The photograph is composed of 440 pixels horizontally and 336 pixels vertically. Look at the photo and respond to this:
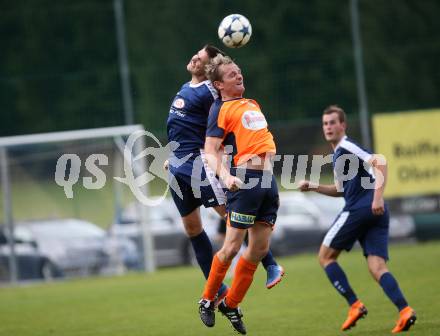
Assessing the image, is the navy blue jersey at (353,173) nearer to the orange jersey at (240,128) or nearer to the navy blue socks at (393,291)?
the navy blue socks at (393,291)

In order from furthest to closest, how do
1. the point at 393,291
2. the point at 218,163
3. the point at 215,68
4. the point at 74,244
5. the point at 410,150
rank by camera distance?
the point at 410,150
the point at 74,244
the point at 393,291
the point at 215,68
the point at 218,163

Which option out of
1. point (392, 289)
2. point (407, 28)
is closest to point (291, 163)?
point (407, 28)

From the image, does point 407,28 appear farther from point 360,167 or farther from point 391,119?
point 360,167

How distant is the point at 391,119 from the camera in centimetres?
1875

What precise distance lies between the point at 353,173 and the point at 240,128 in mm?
1490

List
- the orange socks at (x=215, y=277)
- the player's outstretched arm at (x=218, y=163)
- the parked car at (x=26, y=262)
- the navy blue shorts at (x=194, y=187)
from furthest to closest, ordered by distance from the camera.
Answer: the parked car at (x=26, y=262) → the navy blue shorts at (x=194, y=187) → the orange socks at (x=215, y=277) → the player's outstretched arm at (x=218, y=163)

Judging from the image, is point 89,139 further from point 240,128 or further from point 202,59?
point 240,128

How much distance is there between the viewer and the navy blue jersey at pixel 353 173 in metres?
8.52

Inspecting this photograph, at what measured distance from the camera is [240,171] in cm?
768

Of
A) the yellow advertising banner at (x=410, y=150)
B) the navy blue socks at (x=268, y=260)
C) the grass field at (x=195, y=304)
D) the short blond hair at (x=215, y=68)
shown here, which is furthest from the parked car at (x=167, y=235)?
the short blond hair at (x=215, y=68)

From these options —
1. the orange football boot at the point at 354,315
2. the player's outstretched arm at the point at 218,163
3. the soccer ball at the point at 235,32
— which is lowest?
the orange football boot at the point at 354,315

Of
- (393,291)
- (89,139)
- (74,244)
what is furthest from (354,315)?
(89,139)

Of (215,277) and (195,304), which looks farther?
(195,304)

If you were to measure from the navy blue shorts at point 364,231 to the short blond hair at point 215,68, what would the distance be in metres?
1.88
